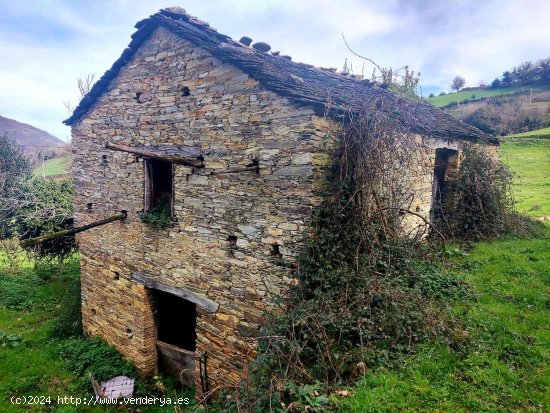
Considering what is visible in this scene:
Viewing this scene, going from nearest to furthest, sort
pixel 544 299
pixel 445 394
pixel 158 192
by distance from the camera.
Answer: pixel 445 394 → pixel 544 299 → pixel 158 192

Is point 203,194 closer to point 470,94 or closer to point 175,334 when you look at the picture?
point 175,334

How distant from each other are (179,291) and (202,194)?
1.99 meters

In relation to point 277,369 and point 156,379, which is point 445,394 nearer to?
point 277,369

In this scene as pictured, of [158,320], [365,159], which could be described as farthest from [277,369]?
[158,320]

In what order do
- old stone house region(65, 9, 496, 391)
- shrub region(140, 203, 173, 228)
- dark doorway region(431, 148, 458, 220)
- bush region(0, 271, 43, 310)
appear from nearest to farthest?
old stone house region(65, 9, 496, 391)
shrub region(140, 203, 173, 228)
dark doorway region(431, 148, 458, 220)
bush region(0, 271, 43, 310)

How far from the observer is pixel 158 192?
7348 millimetres

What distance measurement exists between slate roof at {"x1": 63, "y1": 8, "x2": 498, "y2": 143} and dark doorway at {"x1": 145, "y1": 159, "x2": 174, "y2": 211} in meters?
2.35

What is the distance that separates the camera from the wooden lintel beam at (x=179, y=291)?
240 inches

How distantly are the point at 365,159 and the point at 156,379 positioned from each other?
6.44 meters

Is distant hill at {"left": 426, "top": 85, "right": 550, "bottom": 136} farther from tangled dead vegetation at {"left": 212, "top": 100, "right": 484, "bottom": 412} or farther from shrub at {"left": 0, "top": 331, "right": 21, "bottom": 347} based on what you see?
shrub at {"left": 0, "top": 331, "right": 21, "bottom": 347}

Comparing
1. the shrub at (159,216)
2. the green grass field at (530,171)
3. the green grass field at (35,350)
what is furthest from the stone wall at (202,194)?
the green grass field at (530,171)

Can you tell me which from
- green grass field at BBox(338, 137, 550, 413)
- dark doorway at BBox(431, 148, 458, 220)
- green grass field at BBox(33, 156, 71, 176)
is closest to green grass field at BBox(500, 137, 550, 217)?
dark doorway at BBox(431, 148, 458, 220)

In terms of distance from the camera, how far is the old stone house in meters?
5.07

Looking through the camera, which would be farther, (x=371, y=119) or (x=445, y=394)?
(x=371, y=119)
